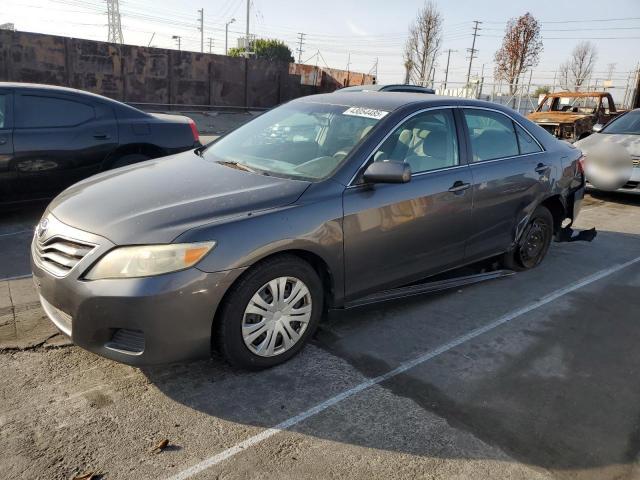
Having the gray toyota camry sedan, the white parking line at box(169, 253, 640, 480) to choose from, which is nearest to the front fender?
the gray toyota camry sedan

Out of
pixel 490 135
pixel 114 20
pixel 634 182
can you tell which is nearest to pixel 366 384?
pixel 490 135

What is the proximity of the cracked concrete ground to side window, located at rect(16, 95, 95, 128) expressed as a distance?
253cm

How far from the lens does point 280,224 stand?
3076mm

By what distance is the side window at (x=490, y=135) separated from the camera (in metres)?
4.41

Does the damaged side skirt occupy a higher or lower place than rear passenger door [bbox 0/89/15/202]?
lower

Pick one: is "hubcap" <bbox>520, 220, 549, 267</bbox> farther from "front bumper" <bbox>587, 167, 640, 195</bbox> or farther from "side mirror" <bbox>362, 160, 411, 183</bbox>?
"front bumper" <bbox>587, 167, 640, 195</bbox>

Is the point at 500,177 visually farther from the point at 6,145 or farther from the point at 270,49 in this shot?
the point at 270,49

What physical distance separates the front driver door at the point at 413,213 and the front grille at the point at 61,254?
155 centimetres

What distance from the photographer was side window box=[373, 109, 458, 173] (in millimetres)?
3793

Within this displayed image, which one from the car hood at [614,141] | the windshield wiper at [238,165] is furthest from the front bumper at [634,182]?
the windshield wiper at [238,165]

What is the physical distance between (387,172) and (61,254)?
1991 mm

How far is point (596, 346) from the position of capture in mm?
3799

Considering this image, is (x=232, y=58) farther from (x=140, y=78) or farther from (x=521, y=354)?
(x=521, y=354)

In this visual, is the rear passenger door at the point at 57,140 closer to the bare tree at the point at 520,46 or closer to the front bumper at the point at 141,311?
the front bumper at the point at 141,311
